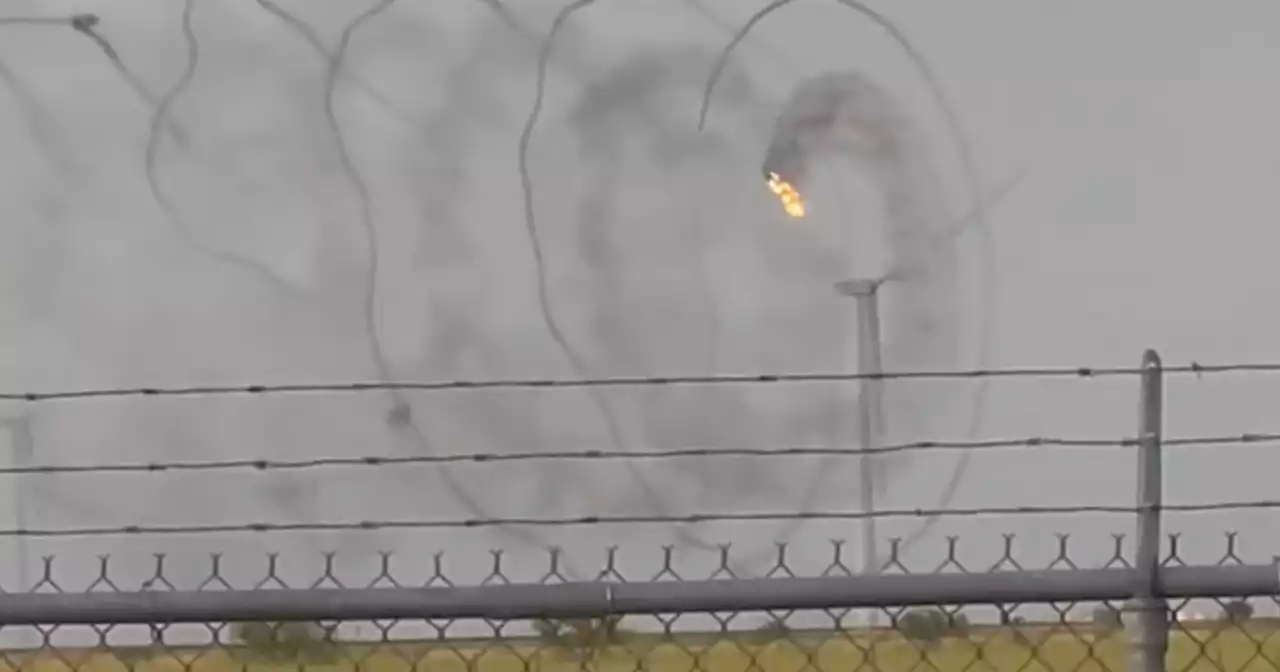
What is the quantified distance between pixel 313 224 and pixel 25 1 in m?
0.48

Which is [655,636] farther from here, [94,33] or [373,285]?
[94,33]

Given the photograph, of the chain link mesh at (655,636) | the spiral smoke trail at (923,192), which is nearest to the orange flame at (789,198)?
the spiral smoke trail at (923,192)

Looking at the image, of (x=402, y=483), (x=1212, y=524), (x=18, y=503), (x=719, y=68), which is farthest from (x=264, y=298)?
(x=1212, y=524)

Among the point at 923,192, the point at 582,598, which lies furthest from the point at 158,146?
the point at 582,598

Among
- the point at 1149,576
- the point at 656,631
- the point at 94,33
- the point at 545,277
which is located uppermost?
the point at 94,33

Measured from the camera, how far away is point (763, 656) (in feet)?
6.30

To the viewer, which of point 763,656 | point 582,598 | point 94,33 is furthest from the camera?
point 94,33

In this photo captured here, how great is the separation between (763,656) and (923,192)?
666 millimetres

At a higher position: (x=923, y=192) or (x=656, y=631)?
(x=923, y=192)

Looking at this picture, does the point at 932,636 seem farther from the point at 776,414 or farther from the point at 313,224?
the point at 313,224

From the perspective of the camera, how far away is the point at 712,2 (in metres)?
2.06

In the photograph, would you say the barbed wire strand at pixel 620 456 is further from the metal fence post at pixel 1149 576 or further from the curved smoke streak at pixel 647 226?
the metal fence post at pixel 1149 576

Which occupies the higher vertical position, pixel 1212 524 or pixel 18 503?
pixel 18 503

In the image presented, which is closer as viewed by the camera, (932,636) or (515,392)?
(932,636)
